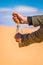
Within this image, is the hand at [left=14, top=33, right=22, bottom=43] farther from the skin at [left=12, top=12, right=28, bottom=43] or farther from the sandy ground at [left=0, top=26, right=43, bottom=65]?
the sandy ground at [left=0, top=26, right=43, bottom=65]

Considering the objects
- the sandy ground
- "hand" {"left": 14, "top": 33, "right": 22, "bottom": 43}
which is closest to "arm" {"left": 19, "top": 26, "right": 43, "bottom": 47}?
"hand" {"left": 14, "top": 33, "right": 22, "bottom": 43}

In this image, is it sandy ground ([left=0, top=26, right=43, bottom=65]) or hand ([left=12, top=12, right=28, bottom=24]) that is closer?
hand ([left=12, top=12, right=28, bottom=24])

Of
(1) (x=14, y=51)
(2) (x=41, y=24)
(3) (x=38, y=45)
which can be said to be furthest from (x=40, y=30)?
(3) (x=38, y=45)

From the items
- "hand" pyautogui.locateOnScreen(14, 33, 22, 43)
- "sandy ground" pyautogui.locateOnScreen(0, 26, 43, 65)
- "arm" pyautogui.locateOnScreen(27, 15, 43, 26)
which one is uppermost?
"arm" pyautogui.locateOnScreen(27, 15, 43, 26)

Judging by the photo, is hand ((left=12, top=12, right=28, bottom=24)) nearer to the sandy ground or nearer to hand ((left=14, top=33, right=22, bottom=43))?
hand ((left=14, top=33, right=22, bottom=43))

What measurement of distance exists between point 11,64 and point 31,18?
11463 millimetres

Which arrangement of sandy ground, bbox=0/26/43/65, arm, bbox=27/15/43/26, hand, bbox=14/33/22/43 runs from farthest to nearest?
sandy ground, bbox=0/26/43/65 < hand, bbox=14/33/22/43 < arm, bbox=27/15/43/26

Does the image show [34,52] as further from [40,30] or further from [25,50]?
[40,30]

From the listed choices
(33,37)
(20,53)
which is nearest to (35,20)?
(33,37)

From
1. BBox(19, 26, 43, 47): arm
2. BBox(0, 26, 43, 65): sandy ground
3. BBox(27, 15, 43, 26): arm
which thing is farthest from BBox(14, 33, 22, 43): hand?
BBox(0, 26, 43, 65): sandy ground

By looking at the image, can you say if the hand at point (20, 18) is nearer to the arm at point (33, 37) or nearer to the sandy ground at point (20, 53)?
the arm at point (33, 37)

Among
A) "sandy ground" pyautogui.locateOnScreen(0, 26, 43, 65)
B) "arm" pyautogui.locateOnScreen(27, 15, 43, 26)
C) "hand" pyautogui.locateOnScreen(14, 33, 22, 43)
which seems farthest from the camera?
"sandy ground" pyautogui.locateOnScreen(0, 26, 43, 65)

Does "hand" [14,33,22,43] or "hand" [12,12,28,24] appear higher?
"hand" [12,12,28,24]

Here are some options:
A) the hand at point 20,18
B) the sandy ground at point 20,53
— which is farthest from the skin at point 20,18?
the sandy ground at point 20,53
